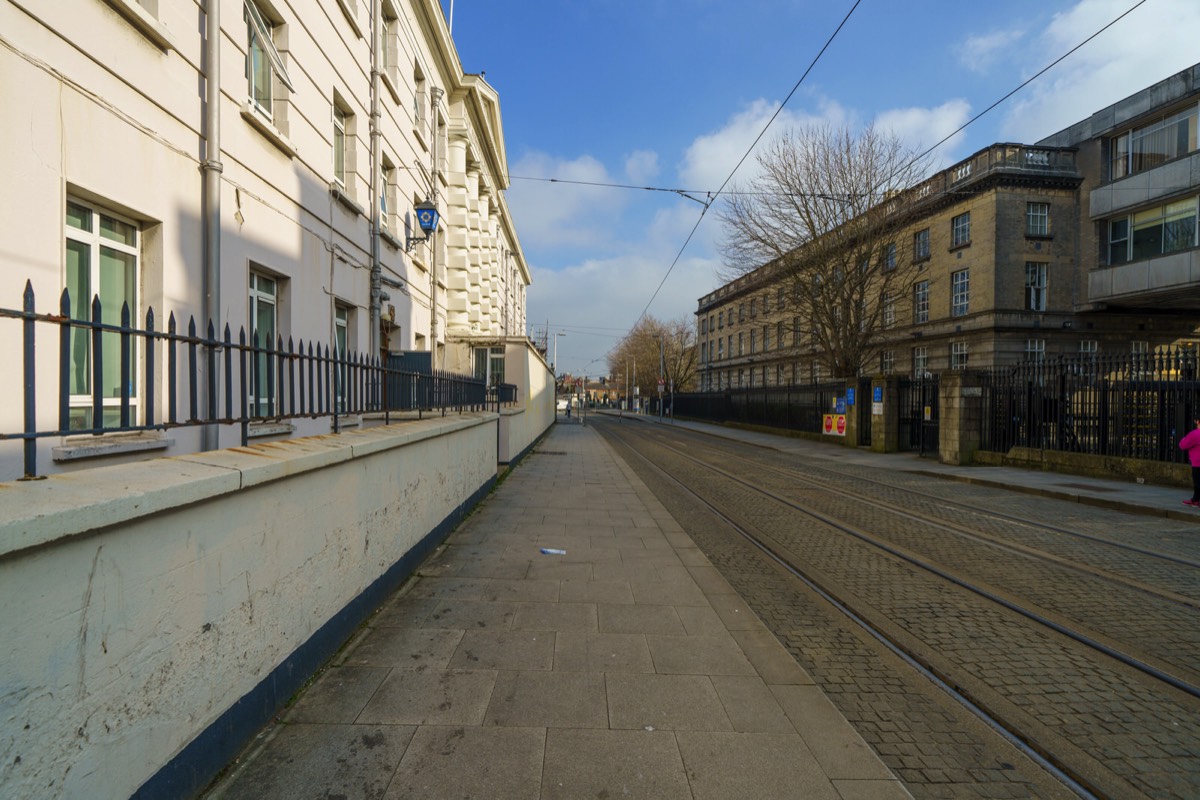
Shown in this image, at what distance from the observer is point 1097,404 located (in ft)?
46.7

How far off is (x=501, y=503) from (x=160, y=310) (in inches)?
216

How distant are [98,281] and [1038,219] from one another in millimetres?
Answer: 38673

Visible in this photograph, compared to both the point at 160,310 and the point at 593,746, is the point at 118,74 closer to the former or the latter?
the point at 160,310

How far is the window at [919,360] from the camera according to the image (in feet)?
121

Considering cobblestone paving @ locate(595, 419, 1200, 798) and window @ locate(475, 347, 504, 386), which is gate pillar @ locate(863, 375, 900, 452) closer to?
window @ locate(475, 347, 504, 386)

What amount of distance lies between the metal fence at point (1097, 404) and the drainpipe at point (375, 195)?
15.4 m

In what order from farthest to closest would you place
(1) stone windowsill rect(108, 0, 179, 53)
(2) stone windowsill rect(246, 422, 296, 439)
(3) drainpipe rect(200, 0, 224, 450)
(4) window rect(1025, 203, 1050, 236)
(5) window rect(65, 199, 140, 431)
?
(4) window rect(1025, 203, 1050, 236) → (2) stone windowsill rect(246, 422, 296, 439) → (3) drainpipe rect(200, 0, 224, 450) → (1) stone windowsill rect(108, 0, 179, 53) → (5) window rect(65, 199, 140, 431)

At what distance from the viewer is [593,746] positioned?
308 cm

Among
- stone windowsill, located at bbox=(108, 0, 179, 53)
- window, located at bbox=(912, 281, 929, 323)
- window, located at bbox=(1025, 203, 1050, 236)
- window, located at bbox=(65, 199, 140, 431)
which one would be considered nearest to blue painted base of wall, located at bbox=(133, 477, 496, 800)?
window, located at bbox=(65, 199, 140, 431)

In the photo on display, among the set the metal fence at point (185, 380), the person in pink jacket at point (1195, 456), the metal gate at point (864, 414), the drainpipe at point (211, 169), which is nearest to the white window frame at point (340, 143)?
the drainpipe at point (211, 169)

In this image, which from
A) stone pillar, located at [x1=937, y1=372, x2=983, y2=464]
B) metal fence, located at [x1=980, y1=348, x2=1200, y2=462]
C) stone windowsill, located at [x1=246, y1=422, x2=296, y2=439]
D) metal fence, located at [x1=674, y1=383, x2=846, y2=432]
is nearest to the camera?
stone windowsill, located at [x1=246, y1=422, x2=296, y2=439]

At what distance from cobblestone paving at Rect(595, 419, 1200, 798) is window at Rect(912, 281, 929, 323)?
108 ft

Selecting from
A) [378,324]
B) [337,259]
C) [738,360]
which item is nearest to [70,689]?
[337,259]

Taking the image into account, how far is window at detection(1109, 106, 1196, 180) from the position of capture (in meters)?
26.8
